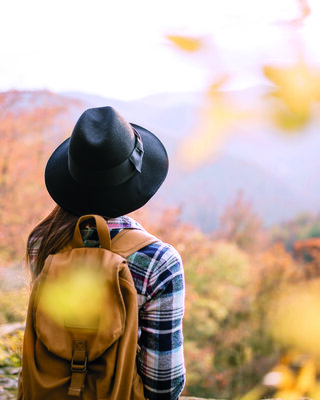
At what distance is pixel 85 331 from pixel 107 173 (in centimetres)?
40

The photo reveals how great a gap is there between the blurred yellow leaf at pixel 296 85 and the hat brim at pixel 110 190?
0.61 meters

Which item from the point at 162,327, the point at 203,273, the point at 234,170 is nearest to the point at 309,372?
the point at 203,273

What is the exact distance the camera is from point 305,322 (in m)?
11.2

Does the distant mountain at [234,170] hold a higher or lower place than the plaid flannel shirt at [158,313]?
lower

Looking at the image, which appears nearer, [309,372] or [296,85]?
[296,85]

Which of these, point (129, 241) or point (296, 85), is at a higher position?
point (296, 85)

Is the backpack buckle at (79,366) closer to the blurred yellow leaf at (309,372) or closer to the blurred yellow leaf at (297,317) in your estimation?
the blurred yellow leaf at (309,372)

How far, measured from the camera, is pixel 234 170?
29859 mm

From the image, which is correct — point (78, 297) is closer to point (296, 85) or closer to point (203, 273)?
point (296, 85)

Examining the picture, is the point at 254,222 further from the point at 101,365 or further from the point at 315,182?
the point at 101,365

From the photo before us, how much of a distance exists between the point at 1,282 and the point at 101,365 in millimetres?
6744

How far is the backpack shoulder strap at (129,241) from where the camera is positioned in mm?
1036

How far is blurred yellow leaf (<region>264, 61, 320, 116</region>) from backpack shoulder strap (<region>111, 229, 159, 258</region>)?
81cm

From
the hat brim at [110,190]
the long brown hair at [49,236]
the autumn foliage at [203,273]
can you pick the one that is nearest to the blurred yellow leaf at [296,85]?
the hat brim at [110,190]
